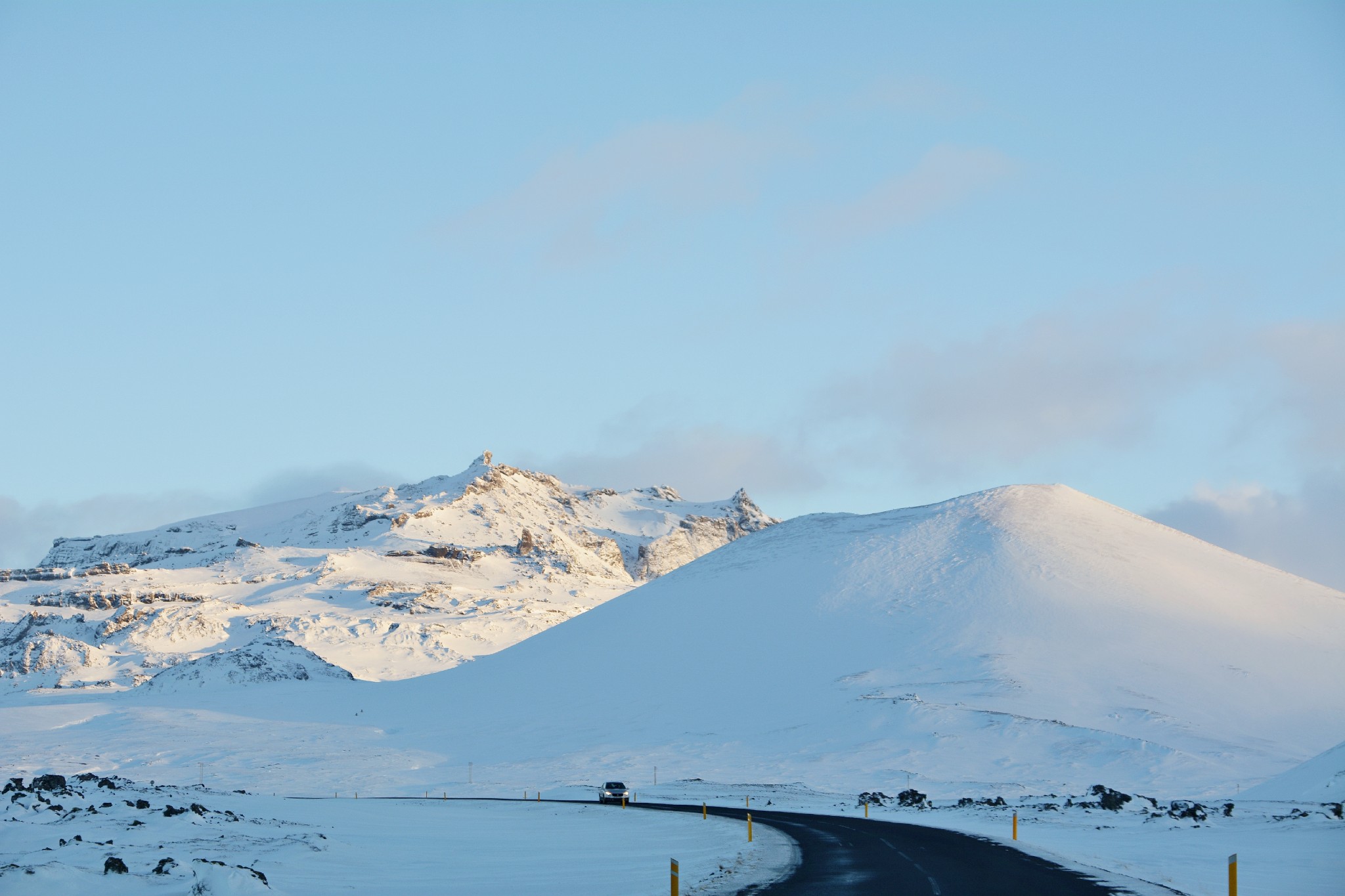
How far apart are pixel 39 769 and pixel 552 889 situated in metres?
67.9

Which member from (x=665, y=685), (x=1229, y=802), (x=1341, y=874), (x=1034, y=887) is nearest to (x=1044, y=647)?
(x=665, y=685)

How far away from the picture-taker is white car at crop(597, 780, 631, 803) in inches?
2069

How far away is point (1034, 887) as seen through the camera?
832 inches

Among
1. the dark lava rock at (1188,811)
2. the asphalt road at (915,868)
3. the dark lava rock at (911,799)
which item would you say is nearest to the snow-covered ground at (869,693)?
the dark lava rock at (1188,811)

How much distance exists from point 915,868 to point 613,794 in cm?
2967

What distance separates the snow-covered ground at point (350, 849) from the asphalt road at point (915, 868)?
111 cm

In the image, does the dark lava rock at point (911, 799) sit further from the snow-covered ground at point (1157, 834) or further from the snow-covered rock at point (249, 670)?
the snow-covered rock at point (249, 670)

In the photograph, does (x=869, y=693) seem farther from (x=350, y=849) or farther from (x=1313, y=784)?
(x=350, y=849)

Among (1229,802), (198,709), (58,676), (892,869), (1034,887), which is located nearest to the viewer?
(1034,887)

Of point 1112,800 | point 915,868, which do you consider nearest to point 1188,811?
point 1112,800

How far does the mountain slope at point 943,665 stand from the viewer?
75.2m

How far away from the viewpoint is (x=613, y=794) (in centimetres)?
5284

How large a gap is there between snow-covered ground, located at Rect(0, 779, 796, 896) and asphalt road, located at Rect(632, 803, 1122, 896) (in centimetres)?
111

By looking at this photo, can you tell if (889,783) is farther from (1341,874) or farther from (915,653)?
(1341,874)
